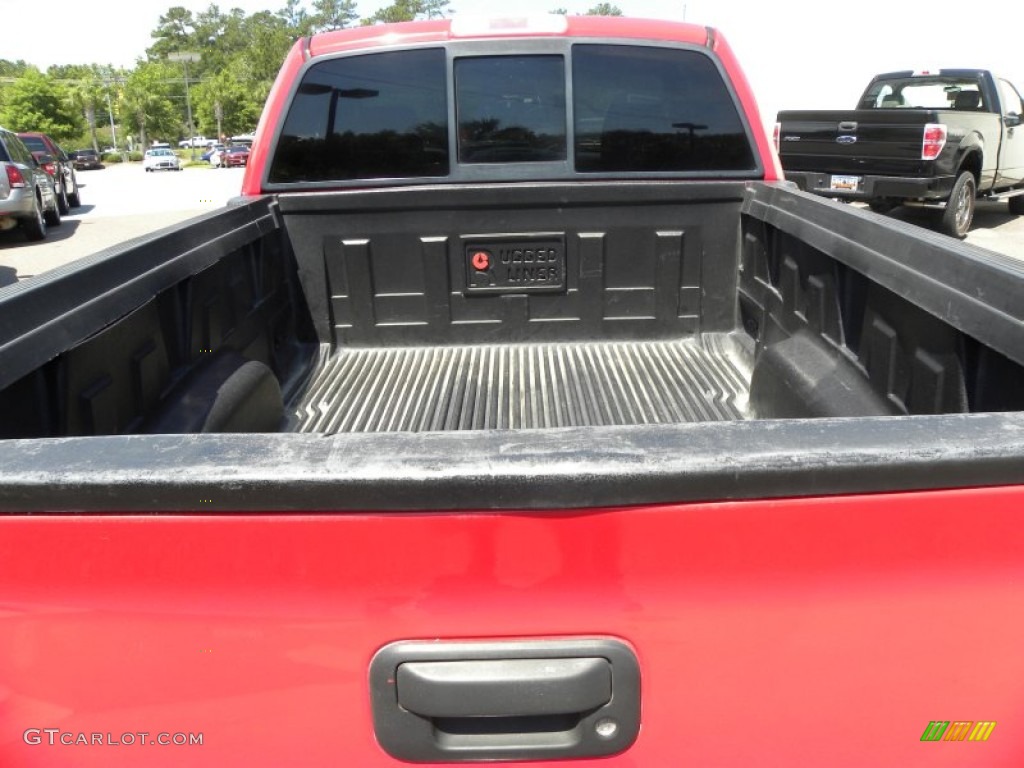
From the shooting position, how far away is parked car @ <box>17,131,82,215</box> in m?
18.7

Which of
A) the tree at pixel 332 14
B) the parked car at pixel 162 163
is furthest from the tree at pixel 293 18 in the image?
the parked car at pixel 162 163

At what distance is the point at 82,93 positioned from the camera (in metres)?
86.5

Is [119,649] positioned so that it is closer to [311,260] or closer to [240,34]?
[311,260]

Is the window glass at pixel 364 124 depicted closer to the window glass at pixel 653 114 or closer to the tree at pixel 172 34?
the window glass at pixel 653 114

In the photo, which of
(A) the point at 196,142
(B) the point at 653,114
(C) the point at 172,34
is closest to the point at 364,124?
(B) the point at 653,114

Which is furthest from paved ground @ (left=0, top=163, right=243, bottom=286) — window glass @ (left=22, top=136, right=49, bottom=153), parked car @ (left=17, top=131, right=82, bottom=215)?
window glass @ (left=22, top=136, right=49, bottom=153)

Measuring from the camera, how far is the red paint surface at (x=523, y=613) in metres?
1.03

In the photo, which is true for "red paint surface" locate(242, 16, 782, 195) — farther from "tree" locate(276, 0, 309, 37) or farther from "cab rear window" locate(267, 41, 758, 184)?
"tree" locate(276, 0, 309, 37)

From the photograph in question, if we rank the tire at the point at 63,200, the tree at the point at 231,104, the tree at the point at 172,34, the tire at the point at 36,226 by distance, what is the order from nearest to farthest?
the tire at the point at 36,226
the tire at the point at 63,200
the tree at the point at 231,104
the tree at the point at 172,34

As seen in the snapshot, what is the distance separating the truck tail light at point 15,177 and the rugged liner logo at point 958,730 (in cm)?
1462

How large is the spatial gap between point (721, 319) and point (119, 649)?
9.87 feet

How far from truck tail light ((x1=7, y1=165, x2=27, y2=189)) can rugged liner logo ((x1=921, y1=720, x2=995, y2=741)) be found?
48.0 ft

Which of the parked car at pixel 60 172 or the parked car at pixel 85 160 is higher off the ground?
the parked car at pixel 85 160
